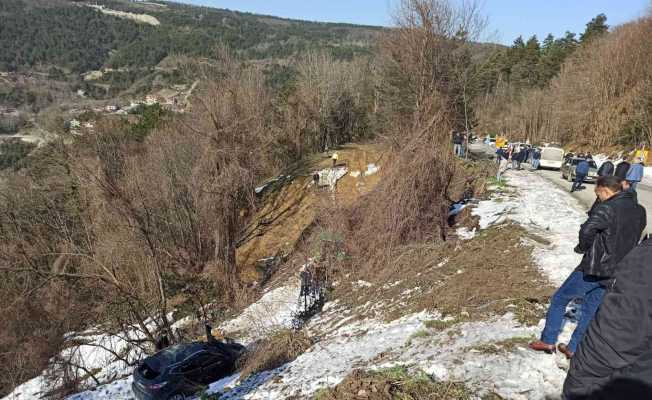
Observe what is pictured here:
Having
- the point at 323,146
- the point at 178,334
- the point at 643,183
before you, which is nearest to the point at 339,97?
the point at 323,146

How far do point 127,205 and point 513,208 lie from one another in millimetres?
12557

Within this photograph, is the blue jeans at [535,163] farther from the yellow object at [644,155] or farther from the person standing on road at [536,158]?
the yellow object at [644,155]

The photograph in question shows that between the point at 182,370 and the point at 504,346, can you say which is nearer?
the point at 504,346

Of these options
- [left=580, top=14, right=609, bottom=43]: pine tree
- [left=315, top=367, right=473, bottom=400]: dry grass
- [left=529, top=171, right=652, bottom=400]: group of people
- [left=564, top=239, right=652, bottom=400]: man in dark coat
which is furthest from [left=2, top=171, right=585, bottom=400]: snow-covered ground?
[left=580, top=14, right=609, bottom=43]: pine tree

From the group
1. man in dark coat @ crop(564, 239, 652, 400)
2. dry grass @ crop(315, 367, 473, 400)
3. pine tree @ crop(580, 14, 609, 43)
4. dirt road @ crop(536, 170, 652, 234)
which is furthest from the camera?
pine tree @ crop(580, 14, 609, 43)

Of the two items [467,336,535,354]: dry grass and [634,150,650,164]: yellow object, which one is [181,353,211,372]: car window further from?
[634,150,650,164]: yellow object

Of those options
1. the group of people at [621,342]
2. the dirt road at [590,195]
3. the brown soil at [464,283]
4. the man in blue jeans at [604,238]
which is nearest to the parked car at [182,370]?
the brown soil at [464,283]

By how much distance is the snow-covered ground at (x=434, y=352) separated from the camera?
14.2 feet

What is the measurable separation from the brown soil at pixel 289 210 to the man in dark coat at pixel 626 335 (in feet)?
47.3

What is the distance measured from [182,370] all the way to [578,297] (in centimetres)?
770

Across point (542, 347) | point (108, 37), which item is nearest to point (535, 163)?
point (542, 347)

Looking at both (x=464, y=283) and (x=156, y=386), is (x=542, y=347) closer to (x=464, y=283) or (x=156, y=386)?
(x=464, y=283)

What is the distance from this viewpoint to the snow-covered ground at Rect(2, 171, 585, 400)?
4.33 m

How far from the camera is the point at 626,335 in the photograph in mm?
2012
